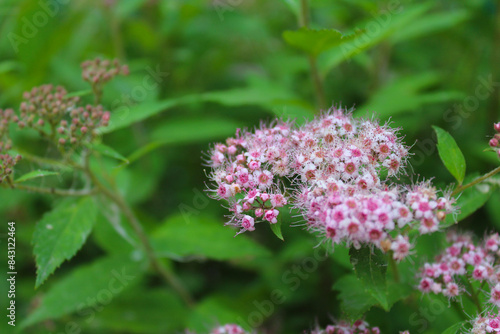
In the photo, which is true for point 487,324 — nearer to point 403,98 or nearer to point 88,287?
point 403,98

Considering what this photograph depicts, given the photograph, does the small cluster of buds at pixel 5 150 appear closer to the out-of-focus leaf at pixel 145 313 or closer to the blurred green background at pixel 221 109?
the blurred green background at pixel 221 109

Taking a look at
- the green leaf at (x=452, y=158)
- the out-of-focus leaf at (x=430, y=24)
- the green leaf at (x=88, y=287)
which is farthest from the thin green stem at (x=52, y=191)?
the out-of-focus leaf at (x=430, y=24)

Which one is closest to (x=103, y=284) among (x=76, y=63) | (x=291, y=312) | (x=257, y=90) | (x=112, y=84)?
(x=291, y=312)

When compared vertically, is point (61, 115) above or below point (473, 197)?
above

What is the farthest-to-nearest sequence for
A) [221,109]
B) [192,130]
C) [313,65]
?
1. [221,109]
2. [192,130]
3. [313,65]

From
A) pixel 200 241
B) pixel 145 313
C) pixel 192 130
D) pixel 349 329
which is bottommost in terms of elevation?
pixel 145 313

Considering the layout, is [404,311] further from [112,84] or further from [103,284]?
[112,84]

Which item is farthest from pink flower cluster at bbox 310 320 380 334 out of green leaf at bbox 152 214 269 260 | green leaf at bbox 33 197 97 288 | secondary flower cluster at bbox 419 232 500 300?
green leaf at bbox 33 197 97 288

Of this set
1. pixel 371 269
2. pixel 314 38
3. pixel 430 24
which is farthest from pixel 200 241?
pixel 430 24
